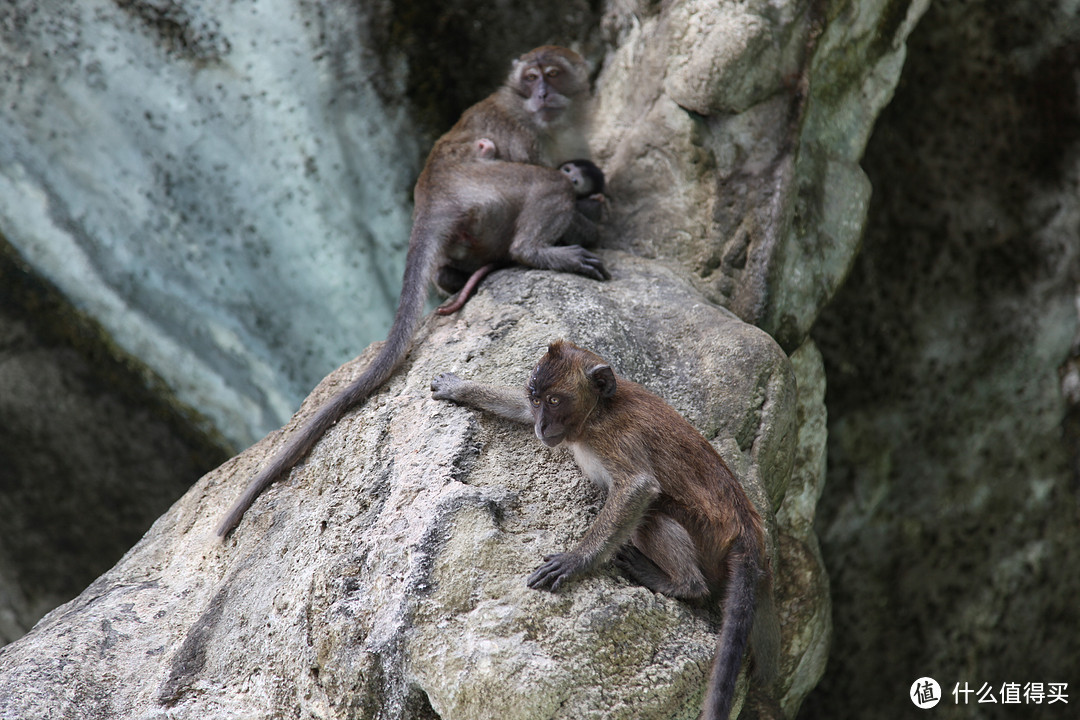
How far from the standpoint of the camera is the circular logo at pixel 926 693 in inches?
258

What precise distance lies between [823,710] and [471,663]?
5137 mm

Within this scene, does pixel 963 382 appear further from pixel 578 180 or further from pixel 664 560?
pixel 664 560

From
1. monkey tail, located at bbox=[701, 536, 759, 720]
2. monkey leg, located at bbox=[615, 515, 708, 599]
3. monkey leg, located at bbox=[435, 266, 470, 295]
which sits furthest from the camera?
monkey leg, located at bbox=[435, 266, 470, 295]

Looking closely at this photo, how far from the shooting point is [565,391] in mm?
3031

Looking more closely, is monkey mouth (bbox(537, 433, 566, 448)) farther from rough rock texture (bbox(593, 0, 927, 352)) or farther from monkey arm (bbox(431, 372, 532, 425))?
rough rock texture (bbox(593, 0, 927, 352))

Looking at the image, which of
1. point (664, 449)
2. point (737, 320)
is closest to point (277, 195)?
point (737, 320)

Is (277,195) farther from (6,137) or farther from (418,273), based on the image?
(418,273)

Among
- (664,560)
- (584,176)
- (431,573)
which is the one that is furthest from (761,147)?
(431,573)

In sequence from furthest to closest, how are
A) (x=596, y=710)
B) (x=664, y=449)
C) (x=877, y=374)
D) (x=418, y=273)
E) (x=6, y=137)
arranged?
Answer: (x=877, y=374)
(x=6, y=137)
(x=418, y=273)
(x=664, y=449)
(x=596, y=710)

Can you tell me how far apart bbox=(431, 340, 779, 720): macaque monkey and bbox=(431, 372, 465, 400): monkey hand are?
35 cm

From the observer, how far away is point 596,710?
262 centimetres

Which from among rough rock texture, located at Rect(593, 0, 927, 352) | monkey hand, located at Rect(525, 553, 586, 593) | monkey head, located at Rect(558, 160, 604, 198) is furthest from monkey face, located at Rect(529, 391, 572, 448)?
monkey head, located at Rect(558, 160, 604, 198)

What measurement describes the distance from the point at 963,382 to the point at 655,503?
174 inches

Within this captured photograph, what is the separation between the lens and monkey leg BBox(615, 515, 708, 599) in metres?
2.94
